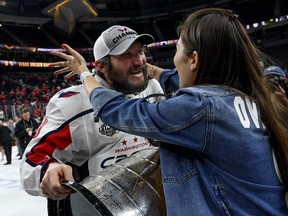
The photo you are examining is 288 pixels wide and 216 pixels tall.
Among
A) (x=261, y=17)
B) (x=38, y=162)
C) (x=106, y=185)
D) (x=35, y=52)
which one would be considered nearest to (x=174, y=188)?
(x=106, y=185)

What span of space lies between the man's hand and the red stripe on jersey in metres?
0.21

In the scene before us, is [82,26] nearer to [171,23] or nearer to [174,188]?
[171,23]

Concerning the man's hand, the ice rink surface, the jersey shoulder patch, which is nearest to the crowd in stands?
the ice rink surface

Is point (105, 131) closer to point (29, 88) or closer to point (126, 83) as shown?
point (126, 83)

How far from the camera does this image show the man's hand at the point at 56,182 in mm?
949

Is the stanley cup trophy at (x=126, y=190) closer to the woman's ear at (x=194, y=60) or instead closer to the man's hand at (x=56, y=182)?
the man's hand at (x=56, y=182)

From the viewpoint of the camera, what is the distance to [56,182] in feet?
3.15

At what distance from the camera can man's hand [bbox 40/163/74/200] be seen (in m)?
0.95

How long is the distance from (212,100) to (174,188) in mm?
236

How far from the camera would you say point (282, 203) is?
0.84m

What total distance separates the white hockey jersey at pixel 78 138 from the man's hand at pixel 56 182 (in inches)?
10.4

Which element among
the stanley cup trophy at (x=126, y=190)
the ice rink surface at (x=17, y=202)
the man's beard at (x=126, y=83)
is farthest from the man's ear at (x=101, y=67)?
the ice rink surface at (x=17, y=202)

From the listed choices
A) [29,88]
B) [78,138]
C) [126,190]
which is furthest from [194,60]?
[29,88]

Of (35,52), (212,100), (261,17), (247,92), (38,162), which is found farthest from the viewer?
(35,52)
